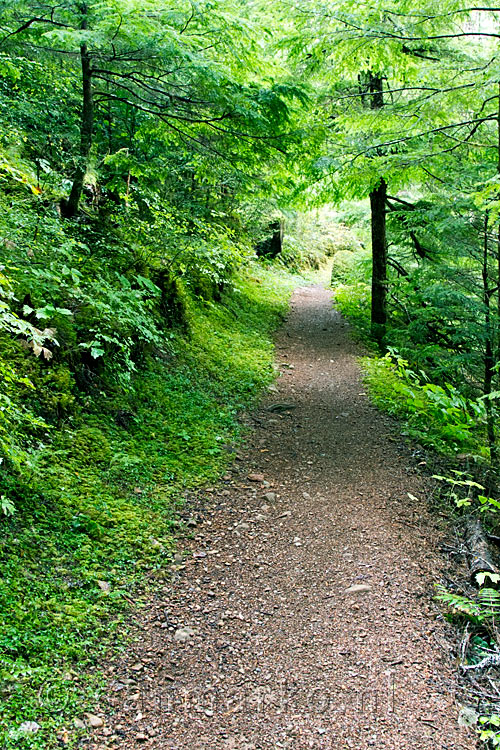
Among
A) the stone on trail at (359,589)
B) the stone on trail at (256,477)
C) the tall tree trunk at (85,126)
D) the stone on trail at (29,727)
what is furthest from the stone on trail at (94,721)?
the tall tree trunk at (85,126)

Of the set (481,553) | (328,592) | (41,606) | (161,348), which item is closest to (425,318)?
(161,348)

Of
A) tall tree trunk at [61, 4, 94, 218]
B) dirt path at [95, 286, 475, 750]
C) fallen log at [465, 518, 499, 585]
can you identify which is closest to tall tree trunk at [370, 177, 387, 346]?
tall tree trunk at [61, 4, 94, 218]

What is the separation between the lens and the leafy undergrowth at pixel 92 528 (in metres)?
2.66

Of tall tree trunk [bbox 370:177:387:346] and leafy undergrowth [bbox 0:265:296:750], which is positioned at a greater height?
tall tree trunk [bbox 370:177:387:346]

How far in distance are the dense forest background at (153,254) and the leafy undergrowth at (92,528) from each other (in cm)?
2

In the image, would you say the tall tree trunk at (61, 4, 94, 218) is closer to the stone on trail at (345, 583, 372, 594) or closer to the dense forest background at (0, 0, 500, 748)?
the dense forest background at (0, 0, 500, 748)

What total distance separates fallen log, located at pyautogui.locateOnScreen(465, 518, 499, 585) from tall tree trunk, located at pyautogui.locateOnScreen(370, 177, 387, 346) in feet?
24.4

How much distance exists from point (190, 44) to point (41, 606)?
537cm

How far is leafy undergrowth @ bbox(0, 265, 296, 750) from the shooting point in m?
2.66

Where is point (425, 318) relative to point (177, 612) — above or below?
above

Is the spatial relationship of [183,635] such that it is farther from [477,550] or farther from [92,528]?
[477,550]

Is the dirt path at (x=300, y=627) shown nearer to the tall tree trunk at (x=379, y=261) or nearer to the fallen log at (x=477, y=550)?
the fallen log at (x=477, y=550)

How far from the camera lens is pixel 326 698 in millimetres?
2863

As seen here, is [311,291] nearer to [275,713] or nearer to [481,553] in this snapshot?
[481,553]
